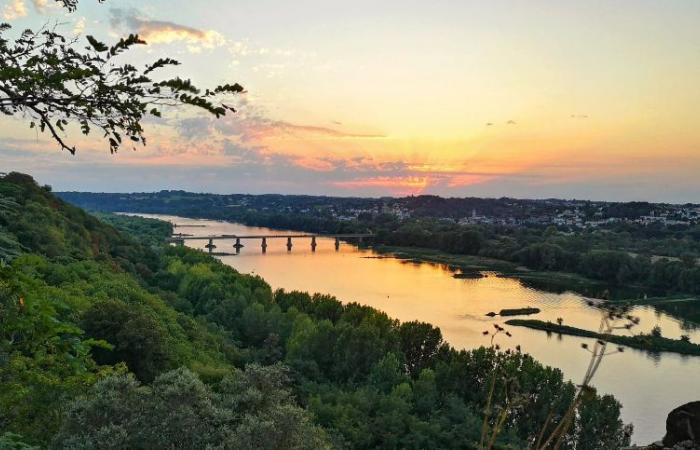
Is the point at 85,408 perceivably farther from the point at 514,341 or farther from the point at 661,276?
the point at 661,276

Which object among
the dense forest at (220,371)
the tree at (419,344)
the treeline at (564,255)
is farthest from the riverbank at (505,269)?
the dense forest at (220,371)

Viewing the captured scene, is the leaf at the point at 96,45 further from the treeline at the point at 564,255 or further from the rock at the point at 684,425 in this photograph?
the treeline at the point at 564,255

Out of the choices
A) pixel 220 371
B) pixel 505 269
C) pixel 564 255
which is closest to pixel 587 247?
pixel 564 255

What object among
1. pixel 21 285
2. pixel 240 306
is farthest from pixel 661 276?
pixel 21 285

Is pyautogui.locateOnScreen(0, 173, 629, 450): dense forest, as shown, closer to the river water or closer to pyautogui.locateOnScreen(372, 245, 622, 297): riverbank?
the river water

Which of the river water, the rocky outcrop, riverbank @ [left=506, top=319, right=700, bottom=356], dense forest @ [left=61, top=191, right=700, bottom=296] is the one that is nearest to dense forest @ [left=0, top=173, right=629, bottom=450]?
the rocky outcrop
